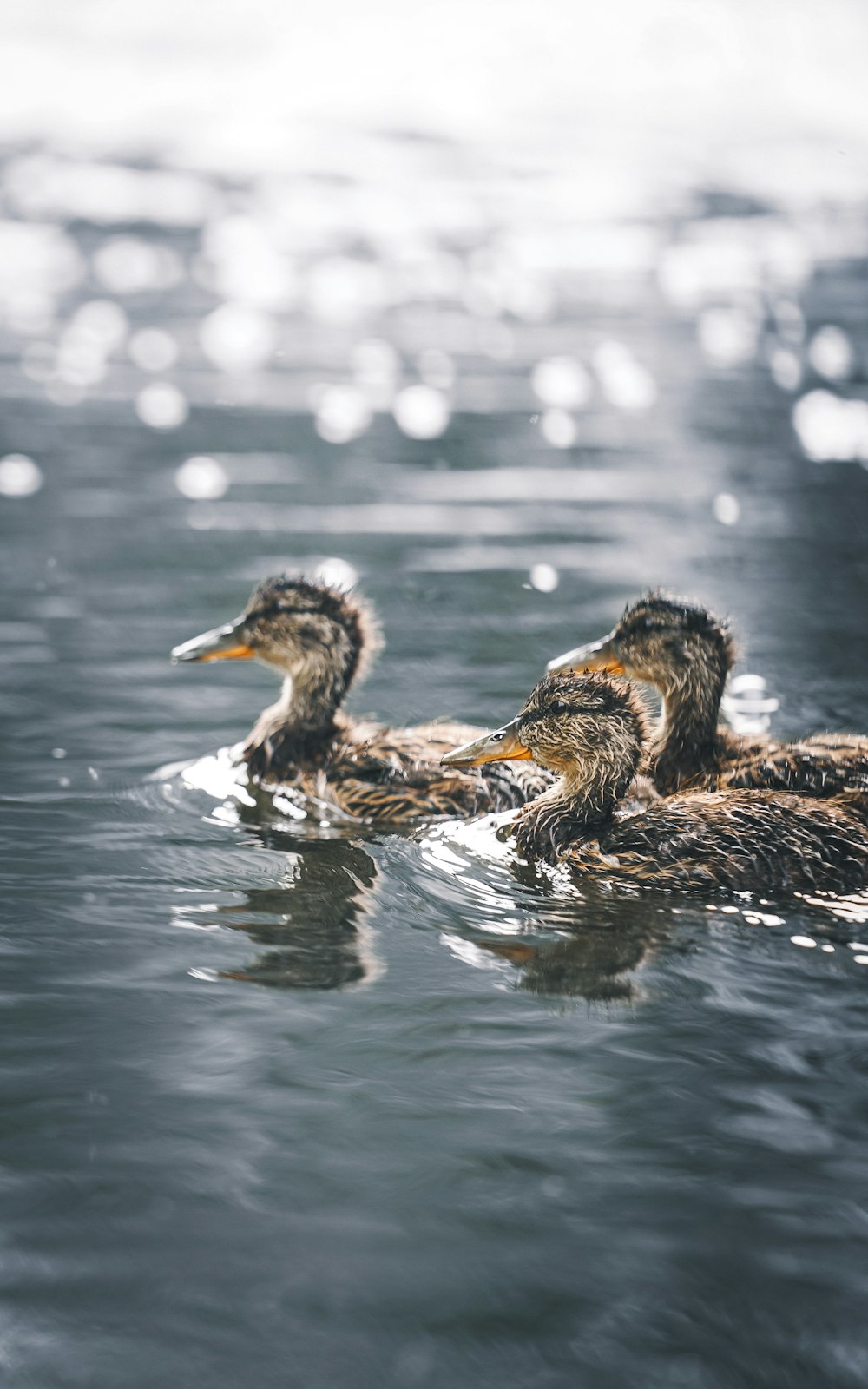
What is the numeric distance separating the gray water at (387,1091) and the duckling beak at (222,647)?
400mm

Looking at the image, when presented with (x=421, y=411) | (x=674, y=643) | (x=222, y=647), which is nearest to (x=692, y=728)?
(x=674, y=643)

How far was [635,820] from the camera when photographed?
5359 mm

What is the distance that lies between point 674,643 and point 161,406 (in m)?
10.2

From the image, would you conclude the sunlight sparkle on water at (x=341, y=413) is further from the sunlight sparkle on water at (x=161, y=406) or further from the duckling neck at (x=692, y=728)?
the duckling neck at (x=692, y=728)

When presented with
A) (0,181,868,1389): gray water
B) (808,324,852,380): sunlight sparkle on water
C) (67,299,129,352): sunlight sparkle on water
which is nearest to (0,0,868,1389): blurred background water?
(0,181,868,1389): gray water

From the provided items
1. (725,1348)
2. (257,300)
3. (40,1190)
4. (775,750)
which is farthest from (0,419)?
(725,1348)

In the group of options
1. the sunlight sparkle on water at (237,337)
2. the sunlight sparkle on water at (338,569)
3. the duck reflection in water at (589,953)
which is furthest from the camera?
the sunlight sparkle on water at (237,337)

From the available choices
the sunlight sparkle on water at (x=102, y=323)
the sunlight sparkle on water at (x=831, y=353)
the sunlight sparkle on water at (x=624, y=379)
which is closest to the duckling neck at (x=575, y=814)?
the sunlight sparkle on water at (x=624, y=379)

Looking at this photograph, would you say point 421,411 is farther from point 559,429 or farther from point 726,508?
point 726,508

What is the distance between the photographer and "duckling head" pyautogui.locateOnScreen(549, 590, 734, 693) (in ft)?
20.1

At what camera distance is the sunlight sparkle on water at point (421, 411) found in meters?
14.7

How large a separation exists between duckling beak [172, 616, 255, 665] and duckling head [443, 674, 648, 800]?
1.54 m

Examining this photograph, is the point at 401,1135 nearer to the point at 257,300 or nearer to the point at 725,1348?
the point at 725,1348

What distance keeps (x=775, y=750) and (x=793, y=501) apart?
6.64 meters
